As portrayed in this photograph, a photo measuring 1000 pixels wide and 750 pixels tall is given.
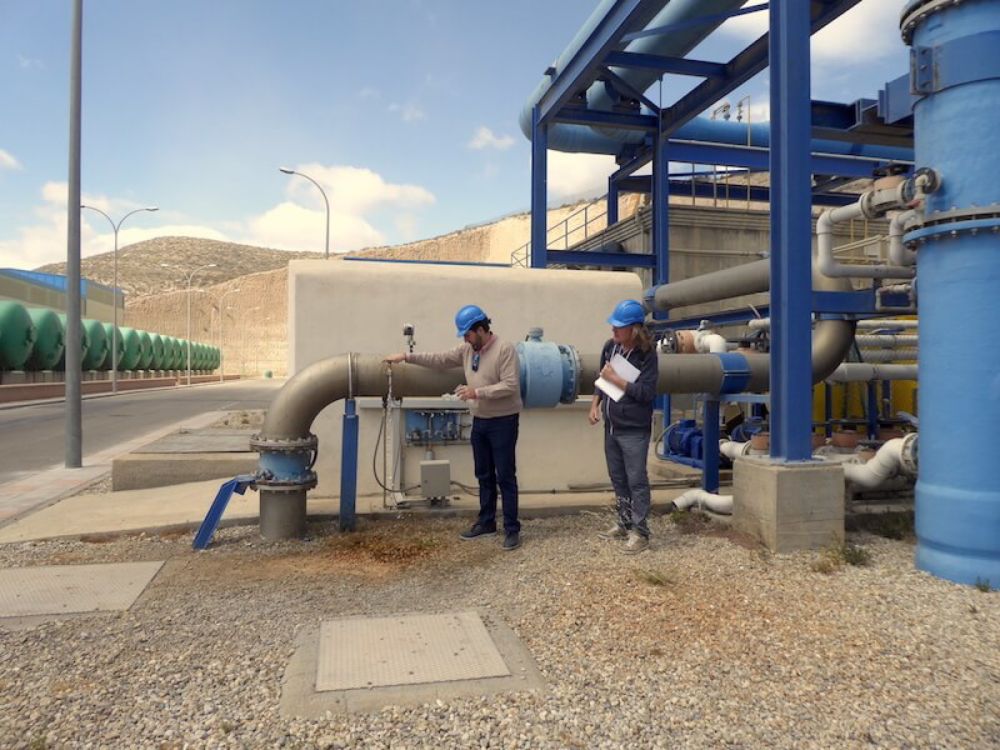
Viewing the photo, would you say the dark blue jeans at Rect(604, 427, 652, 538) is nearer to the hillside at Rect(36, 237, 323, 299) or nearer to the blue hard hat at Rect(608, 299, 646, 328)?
the blue hard hat at Rect(608, 299, 646, 328)

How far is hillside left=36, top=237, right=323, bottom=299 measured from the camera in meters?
95.9

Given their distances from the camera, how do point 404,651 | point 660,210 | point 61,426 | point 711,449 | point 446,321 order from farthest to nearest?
point 61,426
point 660,210
point 446,321
point 711,449
point 404,651

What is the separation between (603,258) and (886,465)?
886cm

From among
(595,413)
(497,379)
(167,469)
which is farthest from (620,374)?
(167,469)

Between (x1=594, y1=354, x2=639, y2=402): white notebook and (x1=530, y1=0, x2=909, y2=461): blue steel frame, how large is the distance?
3.40 ft

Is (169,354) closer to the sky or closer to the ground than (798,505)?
closer to the sky

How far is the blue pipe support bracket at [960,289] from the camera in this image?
4.26 metres

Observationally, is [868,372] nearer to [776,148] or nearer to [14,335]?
[776,148]

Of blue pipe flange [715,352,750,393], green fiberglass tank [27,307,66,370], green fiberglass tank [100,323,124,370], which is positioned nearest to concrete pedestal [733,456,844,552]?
blue pipe flange [715,352,750,393]

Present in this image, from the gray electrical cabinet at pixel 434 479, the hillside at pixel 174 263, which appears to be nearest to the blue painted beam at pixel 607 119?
the gray electrical cabinet at pixel 434 479

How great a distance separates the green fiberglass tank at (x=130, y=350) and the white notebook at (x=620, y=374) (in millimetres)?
35986

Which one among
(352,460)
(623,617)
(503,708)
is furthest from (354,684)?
(352,460)

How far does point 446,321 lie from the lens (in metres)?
6.75

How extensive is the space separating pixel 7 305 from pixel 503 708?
Answer: 27433 mm
